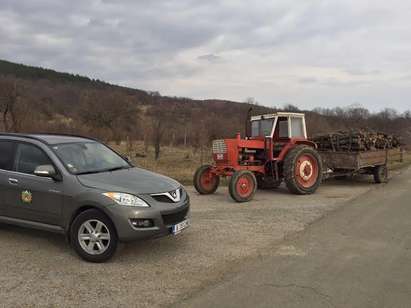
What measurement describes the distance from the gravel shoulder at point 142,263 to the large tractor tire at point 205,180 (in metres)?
3.09

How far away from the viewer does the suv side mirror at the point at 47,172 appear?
20.6ft

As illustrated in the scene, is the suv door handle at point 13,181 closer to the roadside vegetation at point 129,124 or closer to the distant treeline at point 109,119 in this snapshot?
the roadside vegetation at point 129,124

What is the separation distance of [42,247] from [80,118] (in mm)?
27148

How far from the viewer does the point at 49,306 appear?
450 centimetres

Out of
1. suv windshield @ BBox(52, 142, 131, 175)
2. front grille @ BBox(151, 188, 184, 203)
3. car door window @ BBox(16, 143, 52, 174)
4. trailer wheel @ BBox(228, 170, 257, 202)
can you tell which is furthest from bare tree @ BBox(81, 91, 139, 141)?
front grille @ BBox(151, 188, 184, 203)

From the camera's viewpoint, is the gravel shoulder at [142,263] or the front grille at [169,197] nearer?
the gravel shoulder at [142,263]

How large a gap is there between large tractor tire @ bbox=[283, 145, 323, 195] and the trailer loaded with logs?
190 centimetres

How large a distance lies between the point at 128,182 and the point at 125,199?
1.34ft

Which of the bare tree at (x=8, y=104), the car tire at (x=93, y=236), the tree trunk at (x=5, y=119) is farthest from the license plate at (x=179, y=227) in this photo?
Answer: the tree trunk at (x=5, y=119)

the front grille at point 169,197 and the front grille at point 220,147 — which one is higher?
the front grille at point 220,147

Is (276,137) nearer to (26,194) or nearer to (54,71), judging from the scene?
(26,194)

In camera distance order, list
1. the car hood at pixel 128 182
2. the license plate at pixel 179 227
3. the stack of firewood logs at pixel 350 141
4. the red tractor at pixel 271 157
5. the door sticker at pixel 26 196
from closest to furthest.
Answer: the car hood at pixel 128 182, the license plate at pixel 179 227, the door sticker at pixel 26 196, the red tractor at pixel 271 157, the stack of firewood logs at pixel 350 141

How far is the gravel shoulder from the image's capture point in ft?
15.7

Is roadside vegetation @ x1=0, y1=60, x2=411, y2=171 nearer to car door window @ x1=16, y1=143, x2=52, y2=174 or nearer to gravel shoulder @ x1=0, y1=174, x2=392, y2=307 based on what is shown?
gravel shoulder @ x1=0, y1=174, x2=392, y2=307
